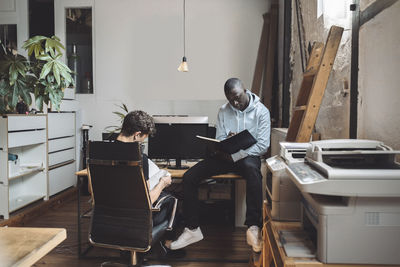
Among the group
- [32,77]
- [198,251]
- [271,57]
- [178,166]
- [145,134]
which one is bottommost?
[198,251]

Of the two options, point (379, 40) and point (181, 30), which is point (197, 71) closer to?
point (181, 30)

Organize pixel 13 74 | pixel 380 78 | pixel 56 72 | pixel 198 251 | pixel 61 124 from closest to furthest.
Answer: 1. pixel 380 78
2. pixel 13 74
3. pixel 56 72
4. pixel 198 251
5. pixel 61 124

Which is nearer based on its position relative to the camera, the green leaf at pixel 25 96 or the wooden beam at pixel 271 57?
the green leaf at pixel 25 96

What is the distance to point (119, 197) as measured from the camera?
206 cm

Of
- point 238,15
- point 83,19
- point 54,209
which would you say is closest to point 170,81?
point 238,15

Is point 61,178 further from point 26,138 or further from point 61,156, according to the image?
point 26,138

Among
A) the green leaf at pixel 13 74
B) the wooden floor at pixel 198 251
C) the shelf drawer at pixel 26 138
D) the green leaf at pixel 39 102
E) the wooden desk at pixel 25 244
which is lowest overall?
the wooden floor at pixel 198 251

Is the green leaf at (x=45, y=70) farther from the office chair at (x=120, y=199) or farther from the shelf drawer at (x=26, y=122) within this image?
the shelf drawer at (x=26, y=122)

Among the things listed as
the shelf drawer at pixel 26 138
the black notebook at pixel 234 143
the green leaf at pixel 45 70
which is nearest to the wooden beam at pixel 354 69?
the black notebook at pixel 234 143

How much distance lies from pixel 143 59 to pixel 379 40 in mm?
4187

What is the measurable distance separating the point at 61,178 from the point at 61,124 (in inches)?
30.4

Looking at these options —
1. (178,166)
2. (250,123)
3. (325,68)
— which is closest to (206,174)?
(178,166)

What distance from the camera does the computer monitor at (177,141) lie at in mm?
3045

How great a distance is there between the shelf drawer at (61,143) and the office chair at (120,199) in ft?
9.11
